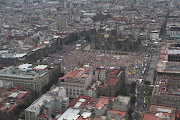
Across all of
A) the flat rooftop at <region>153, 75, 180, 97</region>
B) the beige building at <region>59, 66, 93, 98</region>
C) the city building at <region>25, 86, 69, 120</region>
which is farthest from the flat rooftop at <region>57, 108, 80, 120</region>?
the flat rooftop at <region>153, 75, 180, 97</region>

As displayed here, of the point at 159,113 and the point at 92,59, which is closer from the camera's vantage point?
the point at 159,113

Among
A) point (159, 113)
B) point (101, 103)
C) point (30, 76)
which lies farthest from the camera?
point (30, 76)

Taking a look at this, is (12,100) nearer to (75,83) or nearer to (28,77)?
(28,77)

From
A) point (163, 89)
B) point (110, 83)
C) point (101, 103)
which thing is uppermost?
point (163, 89)

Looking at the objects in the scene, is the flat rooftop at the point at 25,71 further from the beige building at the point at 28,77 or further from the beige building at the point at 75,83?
the beige building at the point at 75,83

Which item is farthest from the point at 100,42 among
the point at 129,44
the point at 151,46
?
the point at 151,46

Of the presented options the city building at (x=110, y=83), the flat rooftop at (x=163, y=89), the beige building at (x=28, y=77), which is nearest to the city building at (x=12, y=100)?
the beige building at (x=28, y=77)

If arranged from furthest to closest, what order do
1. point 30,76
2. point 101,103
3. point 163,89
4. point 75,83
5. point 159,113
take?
1. point 30,76
2. point 75,83
3. point 163,89
4. point 101,103
5. point 159,113

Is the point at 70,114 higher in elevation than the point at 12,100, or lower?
higher

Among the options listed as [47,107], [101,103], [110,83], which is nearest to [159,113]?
[101,103]

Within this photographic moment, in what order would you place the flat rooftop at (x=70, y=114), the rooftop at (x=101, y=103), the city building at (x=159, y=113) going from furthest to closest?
the rooftop at (x=101, y=103), the flat rooftop at (x=70, y=114), the city building at (x=159, y=113)

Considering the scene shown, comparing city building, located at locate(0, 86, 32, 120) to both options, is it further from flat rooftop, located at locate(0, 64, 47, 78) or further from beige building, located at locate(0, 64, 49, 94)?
flat rooftop, located at locate(0, 64, 47, 78)
